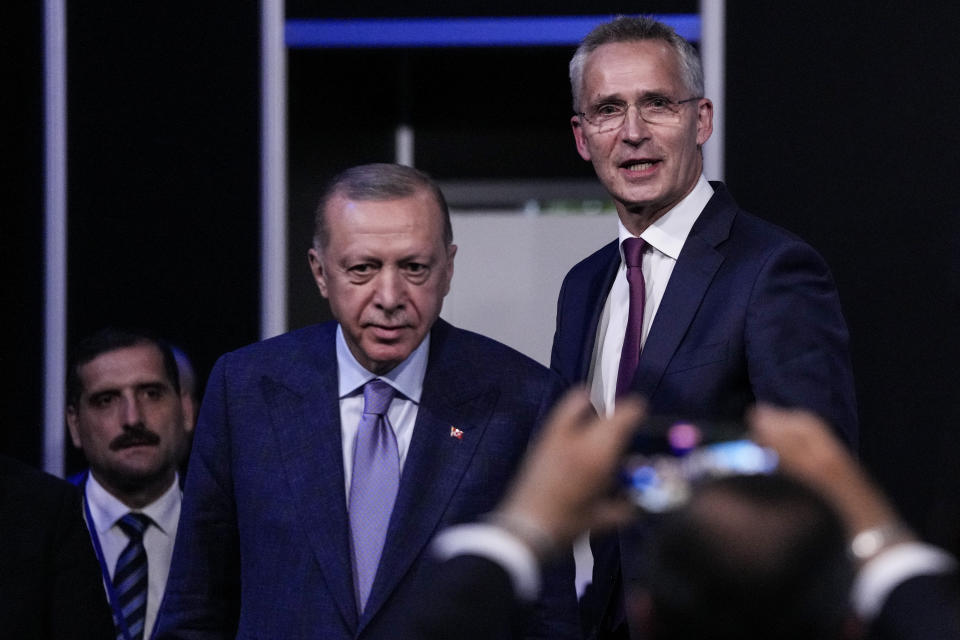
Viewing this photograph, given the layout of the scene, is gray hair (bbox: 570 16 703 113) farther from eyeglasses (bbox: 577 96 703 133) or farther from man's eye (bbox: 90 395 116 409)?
man's eye (bbox: 90 395 116 409)

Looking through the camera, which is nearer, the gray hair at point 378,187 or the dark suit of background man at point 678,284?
the gray hair at point 378,187

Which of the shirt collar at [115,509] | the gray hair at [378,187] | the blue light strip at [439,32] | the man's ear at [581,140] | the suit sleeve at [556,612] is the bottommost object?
the shirt collar at [115,509]

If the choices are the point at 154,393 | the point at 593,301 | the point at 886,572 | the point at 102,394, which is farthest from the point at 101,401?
the point at 886,572

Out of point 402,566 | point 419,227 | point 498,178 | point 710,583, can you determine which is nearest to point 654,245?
point 419,227

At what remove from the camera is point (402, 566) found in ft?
6.95

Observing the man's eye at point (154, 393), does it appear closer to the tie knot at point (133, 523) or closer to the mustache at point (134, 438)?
the mustache at point (134, 438)

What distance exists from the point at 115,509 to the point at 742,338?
179 cm

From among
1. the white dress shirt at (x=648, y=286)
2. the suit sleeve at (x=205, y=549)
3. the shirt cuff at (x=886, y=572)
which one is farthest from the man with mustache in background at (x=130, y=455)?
the shirt cuff at (x=886, y=572)

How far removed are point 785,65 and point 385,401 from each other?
214 centimetres

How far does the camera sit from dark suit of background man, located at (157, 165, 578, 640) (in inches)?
84.4

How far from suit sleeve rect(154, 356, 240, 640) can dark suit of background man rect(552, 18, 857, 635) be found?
662 millimetres

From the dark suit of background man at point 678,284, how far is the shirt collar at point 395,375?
0.39 metres

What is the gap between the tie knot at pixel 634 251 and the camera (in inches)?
102

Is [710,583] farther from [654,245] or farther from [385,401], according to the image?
[654,245]
